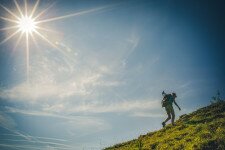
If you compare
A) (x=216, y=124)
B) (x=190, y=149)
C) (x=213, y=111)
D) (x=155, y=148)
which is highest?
(x=213, y=111)

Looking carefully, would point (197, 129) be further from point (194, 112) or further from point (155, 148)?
point (194, 112)

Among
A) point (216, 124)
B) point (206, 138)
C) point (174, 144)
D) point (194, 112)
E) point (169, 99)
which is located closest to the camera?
point (206, 138)

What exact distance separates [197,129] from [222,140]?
16.1 ft

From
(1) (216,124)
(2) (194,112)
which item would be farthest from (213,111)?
(1) (216,124)

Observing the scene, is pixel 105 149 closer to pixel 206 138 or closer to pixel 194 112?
pixel 194 112

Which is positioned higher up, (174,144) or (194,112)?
(194,112)

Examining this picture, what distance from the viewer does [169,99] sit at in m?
28.5

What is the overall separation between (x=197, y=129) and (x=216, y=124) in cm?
139

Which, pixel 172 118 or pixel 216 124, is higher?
pixel 172 118

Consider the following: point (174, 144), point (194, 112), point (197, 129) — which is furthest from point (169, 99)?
point (174, 144)

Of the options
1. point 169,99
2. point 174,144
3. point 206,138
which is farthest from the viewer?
point 169,99

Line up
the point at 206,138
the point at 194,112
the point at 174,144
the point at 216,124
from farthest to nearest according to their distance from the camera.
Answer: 1. the point at 194,112
2. the point at 216,124
3. the point at 174,144
4. the point at 206,138

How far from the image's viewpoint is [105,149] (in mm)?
28984

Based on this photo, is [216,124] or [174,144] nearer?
[174,144]
